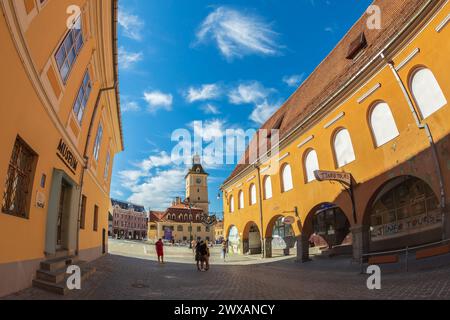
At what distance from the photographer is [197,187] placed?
106 meters

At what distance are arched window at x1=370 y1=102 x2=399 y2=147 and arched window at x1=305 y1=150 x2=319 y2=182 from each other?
4594 mm

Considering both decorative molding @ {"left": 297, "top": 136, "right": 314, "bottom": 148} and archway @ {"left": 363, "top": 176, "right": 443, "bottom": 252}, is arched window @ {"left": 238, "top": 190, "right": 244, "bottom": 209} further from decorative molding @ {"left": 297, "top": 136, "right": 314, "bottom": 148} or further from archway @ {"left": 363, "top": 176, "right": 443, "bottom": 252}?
archway @ {"left": 363, "top": 176, "right": 443, "bottom": 252}

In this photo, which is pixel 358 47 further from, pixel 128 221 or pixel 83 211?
pixel 128 221

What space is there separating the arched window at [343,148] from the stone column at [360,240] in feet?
11.1

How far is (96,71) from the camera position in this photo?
13.5 m

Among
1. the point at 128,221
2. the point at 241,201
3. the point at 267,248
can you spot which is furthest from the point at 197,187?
the point at 267,248

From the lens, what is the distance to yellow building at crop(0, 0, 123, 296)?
627 cm

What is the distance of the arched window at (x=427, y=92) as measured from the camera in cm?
1152

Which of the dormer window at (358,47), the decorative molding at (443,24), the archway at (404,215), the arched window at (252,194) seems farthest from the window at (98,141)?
the decorative molding at (443,24)

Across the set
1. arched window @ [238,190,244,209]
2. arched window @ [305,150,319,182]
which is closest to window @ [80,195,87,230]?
arched window @ [305,150,319,182]

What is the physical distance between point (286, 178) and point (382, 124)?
9.06m
